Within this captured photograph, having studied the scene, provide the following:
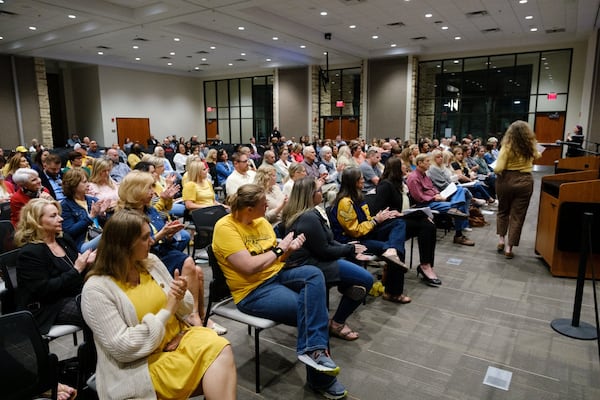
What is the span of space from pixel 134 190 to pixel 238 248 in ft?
3.93

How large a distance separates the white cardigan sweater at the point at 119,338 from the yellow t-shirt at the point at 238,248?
741 mm

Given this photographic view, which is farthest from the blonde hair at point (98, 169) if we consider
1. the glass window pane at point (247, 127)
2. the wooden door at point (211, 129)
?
the wooden door at point (211, 129)

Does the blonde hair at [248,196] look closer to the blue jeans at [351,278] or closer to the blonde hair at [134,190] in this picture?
the blue jeans at [351,278]

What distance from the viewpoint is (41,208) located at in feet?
8.00

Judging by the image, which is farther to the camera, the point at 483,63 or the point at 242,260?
the point at 483,63

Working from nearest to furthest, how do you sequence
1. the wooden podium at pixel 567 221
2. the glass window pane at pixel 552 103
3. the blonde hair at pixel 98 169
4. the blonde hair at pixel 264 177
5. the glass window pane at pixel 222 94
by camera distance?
the wooden podium at pixel 567 221 → the blonde hair at pixel 98 169 → the blonde hair at pixel 264 177 → the glass window pane at pixel 552 103 → the glass window pane at pixel 222 94

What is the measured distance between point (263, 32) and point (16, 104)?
9694 millimetres

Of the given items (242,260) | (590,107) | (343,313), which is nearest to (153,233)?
(242,260)

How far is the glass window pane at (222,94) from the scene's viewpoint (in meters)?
21.8

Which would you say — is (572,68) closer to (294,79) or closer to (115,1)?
(294,79)

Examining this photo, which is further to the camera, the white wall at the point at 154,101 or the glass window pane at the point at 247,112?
the glass window pane at the point at 247,112

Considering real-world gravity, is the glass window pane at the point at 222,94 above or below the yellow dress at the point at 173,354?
above

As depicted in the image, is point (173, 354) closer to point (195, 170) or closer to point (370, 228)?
point (370, 228)

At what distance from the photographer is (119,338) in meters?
1.61
